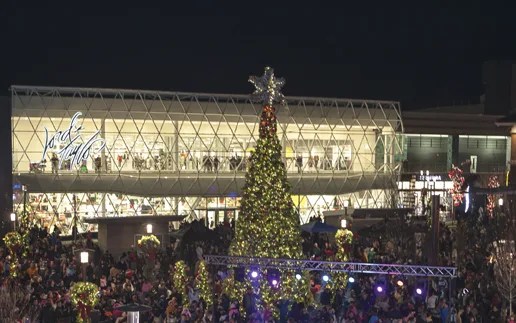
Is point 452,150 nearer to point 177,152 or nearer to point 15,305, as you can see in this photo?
point 177,152

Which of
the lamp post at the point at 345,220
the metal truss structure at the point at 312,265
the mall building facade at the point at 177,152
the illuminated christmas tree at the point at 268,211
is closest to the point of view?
the metal truss structure at the point at 312,265

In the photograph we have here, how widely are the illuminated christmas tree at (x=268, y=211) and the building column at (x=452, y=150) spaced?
3431cm

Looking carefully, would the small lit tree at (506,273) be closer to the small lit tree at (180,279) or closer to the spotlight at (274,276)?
the spotlight at (274,276)

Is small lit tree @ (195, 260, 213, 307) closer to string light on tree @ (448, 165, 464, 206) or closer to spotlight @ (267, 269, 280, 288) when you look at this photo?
spotlight @ (267, 269, 280, 288)

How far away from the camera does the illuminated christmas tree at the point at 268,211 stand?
20.0 metres

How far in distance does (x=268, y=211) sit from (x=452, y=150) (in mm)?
35131

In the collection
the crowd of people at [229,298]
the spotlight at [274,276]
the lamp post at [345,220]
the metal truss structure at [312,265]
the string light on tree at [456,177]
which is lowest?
the crowd of people at [229,298]

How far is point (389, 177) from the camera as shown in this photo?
156 feet

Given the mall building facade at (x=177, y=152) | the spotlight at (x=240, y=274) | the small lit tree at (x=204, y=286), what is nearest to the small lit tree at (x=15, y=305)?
the small lit tree at (x=204, y=286)

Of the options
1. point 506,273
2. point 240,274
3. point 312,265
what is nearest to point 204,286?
point 240,274

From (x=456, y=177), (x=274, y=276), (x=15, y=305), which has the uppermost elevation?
(x=456, y=177)

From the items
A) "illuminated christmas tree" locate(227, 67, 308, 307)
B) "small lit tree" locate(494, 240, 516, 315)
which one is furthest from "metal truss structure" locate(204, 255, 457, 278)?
"small lit tree" locate(494, 240, 516, 315)

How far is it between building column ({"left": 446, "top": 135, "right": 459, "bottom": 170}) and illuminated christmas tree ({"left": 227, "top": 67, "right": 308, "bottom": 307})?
113 ft

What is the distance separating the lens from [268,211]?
2000cm
